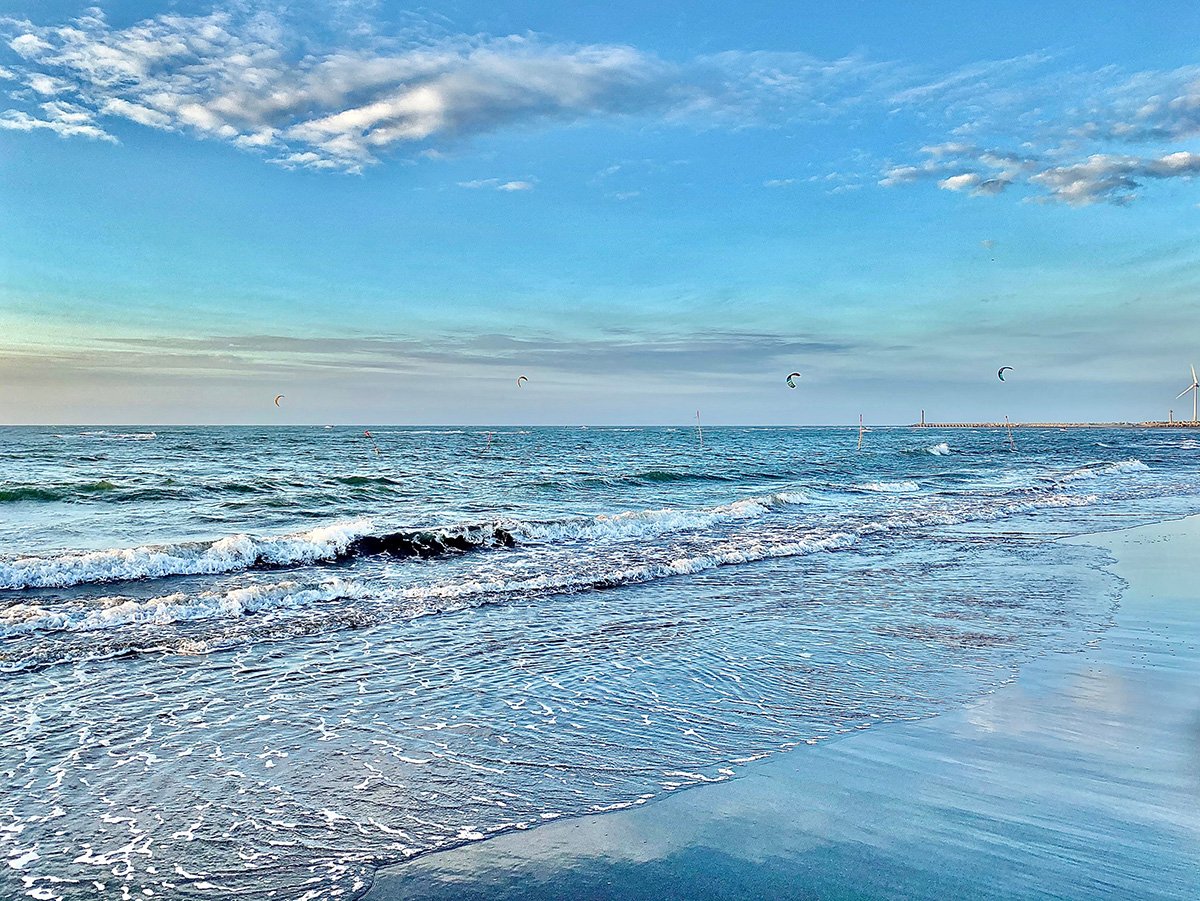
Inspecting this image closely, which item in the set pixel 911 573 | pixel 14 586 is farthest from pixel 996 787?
pixel 14 586

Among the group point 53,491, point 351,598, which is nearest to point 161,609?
point 351,598

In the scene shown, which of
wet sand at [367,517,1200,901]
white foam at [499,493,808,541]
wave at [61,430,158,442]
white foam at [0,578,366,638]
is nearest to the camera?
wet sand at [367,517,1200,901]

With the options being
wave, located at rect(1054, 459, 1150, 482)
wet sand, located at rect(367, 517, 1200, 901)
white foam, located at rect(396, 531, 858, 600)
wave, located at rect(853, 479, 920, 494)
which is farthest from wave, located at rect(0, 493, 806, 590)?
wave, located at rect(1054, 459, 1150, 482)

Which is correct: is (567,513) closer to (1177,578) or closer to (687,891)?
(1177,578)

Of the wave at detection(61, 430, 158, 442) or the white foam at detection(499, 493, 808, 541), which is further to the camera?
the wave at detection(61, 430, 158, 442)

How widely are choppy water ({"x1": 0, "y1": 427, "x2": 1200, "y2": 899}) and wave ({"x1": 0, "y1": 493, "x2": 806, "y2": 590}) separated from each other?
0.07m

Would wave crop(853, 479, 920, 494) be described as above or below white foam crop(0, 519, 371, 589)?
above

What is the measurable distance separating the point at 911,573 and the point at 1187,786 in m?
8.51

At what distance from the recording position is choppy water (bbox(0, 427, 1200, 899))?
15.6ft

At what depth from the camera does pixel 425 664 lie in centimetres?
809

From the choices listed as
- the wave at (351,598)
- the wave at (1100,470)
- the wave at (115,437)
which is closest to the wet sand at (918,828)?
the wave at (351,598)

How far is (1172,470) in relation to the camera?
41000 mm

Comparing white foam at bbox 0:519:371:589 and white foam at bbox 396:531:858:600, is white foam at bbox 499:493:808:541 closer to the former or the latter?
white foam at bbox 396:531:858:600

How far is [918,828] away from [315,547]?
13.1 metres
